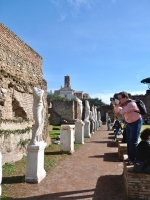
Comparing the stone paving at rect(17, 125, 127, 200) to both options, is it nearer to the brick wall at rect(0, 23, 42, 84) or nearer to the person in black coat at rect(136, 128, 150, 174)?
the person in black coat at rect(136, 128, 150, 174)

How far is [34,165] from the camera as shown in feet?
16.1

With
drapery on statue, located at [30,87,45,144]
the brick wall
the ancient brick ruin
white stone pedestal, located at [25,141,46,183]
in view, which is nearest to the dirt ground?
white stone pedestal, located at [25,141,46,183]

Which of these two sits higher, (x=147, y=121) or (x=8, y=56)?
(x=8, y=56)

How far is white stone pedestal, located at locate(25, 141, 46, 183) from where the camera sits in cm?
481

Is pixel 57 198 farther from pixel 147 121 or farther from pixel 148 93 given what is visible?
pixel 148 93

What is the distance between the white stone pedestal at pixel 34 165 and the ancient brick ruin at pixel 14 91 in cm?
199

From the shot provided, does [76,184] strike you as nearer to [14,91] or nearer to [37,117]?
[37,117]

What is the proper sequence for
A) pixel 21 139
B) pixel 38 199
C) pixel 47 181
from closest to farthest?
pixel 38 199 < pixel 47 181 < pixel 21 139

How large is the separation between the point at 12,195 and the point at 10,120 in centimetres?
360

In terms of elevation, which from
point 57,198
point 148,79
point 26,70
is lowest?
point 57,198

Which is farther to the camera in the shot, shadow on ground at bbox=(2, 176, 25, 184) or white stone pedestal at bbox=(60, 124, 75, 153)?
white stone pedestal at bbox=(60, 124, 75, 153)

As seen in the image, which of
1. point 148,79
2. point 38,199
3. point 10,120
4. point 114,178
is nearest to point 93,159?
point 114,178

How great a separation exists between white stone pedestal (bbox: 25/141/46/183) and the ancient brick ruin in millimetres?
1993

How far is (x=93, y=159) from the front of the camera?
728 centimetres
